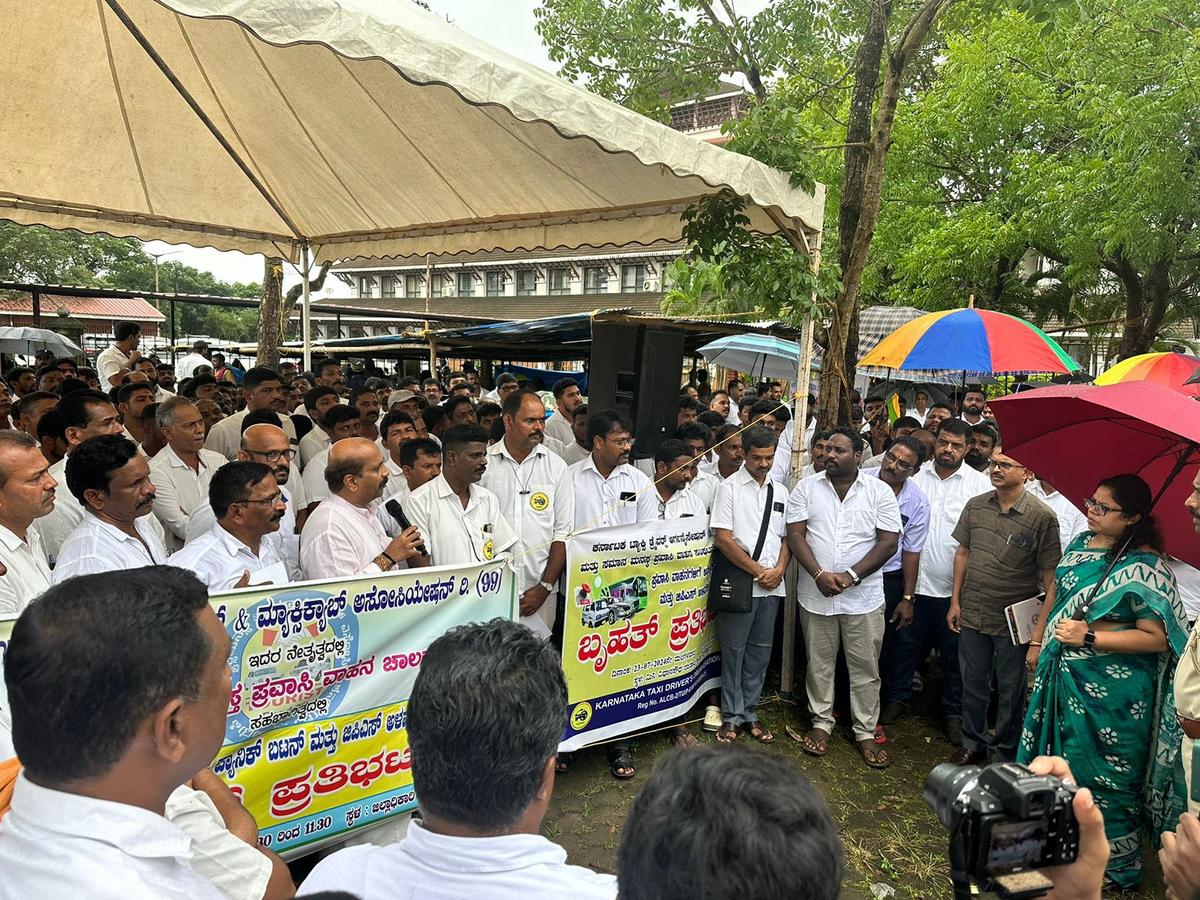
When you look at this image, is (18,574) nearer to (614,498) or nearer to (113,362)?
(614,498)

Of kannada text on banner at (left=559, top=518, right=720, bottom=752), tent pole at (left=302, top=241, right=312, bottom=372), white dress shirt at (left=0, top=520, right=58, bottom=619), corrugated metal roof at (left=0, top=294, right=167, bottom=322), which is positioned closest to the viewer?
white dress shirt at (left=0, top=520, right=58, bottom=619)

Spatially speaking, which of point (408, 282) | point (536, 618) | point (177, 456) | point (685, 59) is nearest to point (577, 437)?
point (536, 618)

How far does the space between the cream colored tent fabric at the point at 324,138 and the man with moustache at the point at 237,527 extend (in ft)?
5.75

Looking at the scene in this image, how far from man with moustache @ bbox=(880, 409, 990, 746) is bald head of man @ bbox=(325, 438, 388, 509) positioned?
3691 mm

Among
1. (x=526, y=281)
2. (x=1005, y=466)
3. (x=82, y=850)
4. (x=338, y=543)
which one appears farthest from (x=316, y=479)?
(x=526, y=281)

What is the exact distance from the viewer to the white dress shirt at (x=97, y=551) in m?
2.76

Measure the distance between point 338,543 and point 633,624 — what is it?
179cm

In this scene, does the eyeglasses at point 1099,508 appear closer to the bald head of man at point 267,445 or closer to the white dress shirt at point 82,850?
the white dress shirt at point 82,850

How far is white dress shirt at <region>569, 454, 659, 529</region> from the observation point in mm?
4547

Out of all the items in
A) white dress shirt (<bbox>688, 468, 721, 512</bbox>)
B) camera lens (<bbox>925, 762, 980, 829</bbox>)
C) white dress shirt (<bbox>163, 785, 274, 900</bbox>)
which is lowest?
white dress shirt (<bbox>163, 785, 274, 900</bbox>)

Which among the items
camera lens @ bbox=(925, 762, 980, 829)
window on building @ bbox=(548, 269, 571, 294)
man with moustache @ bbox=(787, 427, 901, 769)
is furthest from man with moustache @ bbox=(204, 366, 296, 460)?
window on building @ bbox=(548, 269, 571, 294)

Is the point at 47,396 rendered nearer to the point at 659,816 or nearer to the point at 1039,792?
the point at 659,816

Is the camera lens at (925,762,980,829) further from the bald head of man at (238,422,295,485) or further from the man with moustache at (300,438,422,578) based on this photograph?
the bald head of man at (238,422,295,485)

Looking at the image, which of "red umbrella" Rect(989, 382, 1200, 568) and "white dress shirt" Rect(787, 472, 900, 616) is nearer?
"red umbrella" Rect(989, 382, 1200, 568)
